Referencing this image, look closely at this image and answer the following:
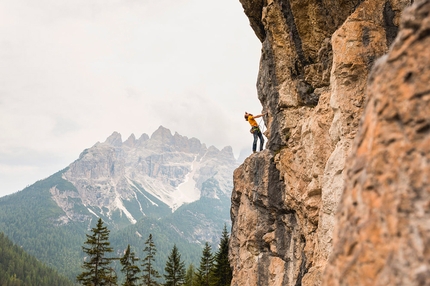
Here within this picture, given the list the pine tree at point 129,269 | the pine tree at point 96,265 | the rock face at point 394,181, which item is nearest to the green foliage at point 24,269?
the pine tree at point 129,269

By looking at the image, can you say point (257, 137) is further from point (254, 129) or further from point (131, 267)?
point (131, 267)

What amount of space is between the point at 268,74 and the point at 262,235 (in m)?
11.7

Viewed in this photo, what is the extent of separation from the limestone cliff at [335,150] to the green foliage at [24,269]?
147037 mm

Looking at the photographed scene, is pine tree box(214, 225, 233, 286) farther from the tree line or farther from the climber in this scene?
the climber

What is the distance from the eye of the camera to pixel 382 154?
470 cm

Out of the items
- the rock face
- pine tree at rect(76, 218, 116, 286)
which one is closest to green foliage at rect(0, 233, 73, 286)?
pine tree at rect(76, 218, 116, 286)

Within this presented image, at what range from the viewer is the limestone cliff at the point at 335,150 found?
4.40 metres

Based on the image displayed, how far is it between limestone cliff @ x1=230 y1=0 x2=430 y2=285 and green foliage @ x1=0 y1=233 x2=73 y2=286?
482 feet

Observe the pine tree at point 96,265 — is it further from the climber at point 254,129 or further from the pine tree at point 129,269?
the climber at point 254,129

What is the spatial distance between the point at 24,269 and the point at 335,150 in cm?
17967

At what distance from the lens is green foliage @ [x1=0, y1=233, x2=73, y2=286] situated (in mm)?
143000

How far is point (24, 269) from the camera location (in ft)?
501

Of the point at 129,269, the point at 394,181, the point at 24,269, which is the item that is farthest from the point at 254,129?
the point at 24,269

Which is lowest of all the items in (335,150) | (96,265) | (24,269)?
(24,269)
